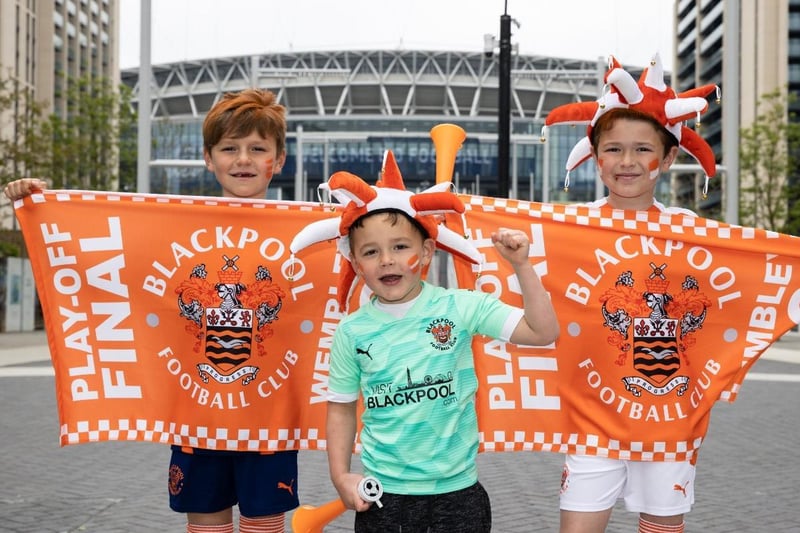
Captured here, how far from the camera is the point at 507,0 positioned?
162 inches

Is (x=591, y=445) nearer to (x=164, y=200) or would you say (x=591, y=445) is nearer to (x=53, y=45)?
(x=164, y=200)

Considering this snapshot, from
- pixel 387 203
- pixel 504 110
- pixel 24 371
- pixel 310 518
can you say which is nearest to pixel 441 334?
pixel 387 203

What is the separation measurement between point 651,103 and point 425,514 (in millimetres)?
1723

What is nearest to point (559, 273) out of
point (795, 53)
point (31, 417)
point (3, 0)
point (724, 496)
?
point (724, 496)

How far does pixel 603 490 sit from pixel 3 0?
6411 centimetres

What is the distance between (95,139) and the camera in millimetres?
33781

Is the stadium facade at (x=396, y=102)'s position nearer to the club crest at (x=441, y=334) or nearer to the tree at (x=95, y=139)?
the tree at (x=95, y=139)

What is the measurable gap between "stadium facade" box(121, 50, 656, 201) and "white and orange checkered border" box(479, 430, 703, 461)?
77.8 m

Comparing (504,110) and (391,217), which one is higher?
(504,110)

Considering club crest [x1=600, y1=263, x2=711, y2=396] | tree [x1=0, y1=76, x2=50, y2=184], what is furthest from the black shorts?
tree [x1=0, y1=76, x2=50, y2=184]

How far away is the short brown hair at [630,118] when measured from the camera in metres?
3.63

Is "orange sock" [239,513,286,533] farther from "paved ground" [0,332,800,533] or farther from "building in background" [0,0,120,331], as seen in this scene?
"building in background" [0,0,120,331]

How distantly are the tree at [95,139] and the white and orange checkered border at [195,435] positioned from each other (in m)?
27.9

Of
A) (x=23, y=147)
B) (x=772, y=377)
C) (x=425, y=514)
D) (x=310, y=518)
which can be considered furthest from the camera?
(x=23, y=147)
